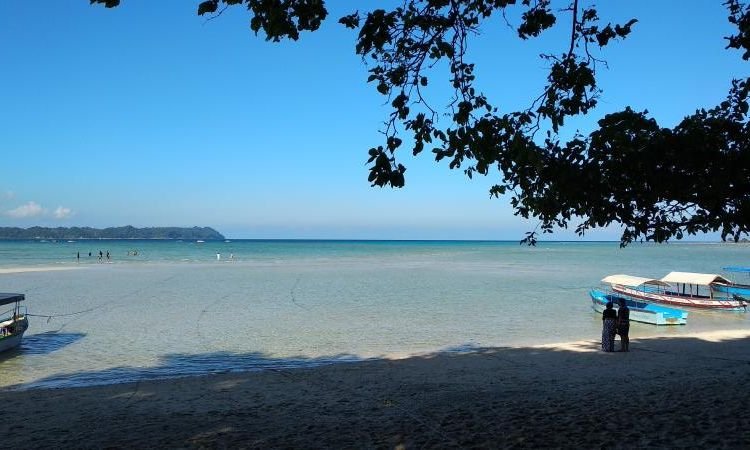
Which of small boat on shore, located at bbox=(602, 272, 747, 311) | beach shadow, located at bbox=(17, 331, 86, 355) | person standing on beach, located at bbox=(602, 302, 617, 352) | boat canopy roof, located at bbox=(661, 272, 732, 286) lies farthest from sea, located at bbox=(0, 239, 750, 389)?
person standing on beach, located at bbox=(602, 302, 617, 352)

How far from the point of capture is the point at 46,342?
1945 cm

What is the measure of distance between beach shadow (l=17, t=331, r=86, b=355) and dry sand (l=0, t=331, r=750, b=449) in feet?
20.8

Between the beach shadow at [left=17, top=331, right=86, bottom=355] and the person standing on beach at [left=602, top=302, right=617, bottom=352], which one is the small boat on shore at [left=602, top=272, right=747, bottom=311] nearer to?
the person standing on beach at [left=602, top=302, right=617, bottom=352]

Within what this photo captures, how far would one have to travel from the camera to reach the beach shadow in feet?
59.5

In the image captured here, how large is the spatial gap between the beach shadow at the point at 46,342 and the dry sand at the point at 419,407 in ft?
20.8

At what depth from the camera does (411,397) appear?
11086 millimetres

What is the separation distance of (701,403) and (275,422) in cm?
727

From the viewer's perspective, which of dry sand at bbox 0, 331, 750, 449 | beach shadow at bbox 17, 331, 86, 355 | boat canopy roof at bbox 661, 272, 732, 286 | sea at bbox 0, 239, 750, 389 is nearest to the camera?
dry sand at bbox 0, 331, 750, 449

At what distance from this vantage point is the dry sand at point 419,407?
26.0ft

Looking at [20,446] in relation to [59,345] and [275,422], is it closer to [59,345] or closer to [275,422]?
[275,422]

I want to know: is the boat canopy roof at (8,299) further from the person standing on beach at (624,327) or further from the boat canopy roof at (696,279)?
the boat canopy roof at (696,279)

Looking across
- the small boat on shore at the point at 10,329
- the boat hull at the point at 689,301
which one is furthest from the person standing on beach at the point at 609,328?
the small boat on shore at the point at 10,329

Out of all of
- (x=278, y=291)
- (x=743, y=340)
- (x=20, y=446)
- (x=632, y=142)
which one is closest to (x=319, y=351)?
(x=20, y=446)

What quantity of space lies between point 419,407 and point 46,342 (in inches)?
614
